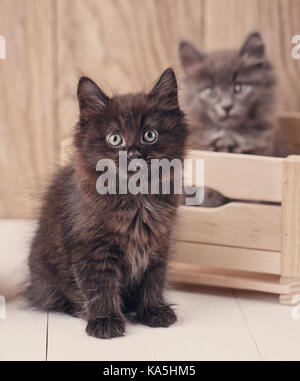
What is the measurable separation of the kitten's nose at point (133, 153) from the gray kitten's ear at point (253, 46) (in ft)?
2.54

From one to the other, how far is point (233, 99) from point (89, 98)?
67 centimetres

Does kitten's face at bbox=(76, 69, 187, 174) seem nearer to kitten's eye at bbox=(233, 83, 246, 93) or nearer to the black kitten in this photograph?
the black kitten

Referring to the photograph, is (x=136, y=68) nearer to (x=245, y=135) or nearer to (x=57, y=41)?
(x=57, y=41)

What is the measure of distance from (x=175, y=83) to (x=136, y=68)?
100cm

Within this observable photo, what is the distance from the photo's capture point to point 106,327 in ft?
4.35

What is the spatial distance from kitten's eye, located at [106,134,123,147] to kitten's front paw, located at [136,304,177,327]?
1.37 ft

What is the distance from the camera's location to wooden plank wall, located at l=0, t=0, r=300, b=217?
2.23m

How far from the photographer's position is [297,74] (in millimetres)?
2250

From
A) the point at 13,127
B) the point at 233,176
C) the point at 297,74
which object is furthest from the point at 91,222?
the point at 297,74

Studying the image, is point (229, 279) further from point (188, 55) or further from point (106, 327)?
point (188, 55)

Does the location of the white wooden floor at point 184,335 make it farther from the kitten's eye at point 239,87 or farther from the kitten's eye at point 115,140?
the kitten's eye at point 239,87

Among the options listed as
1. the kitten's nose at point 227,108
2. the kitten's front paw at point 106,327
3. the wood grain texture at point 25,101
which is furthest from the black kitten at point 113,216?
the wood grain texture at point 25,101

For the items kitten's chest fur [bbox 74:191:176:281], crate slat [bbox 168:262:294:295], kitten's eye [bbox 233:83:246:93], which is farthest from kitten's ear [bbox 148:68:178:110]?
kitten's eye [bbox 233:83:246:93]
